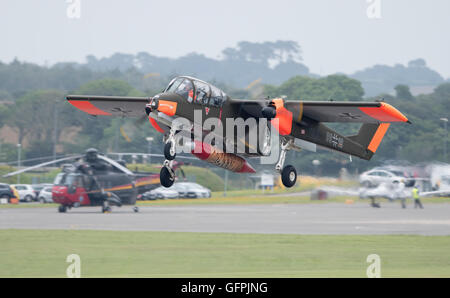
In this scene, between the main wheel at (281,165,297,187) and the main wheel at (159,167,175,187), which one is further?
the main wheel at (281,165,297,187)

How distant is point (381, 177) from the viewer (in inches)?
2677

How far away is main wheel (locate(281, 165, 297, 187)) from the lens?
87.2 feet

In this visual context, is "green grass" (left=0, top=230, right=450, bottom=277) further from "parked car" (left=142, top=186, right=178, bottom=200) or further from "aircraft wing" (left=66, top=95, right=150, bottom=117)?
"parked car" (left=142, top=186, right=178, bottom=200)

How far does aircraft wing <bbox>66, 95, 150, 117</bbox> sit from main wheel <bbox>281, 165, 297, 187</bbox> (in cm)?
594

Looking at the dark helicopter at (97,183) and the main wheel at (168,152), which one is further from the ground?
the main wheel at (168,152)

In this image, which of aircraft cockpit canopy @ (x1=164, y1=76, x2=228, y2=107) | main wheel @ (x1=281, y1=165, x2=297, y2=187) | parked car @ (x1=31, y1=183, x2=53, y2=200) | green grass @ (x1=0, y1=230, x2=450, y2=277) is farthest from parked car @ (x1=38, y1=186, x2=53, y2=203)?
aircraft cockpit canopy @ (x1=164, y1=76, x2=228, y2=107)

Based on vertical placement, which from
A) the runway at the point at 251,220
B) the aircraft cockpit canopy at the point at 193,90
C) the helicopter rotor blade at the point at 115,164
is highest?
the aircraft cockpit canopy at the point at 193,90

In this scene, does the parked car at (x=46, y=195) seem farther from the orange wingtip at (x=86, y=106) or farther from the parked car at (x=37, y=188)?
the orange wingtip at (x=86, y=106)

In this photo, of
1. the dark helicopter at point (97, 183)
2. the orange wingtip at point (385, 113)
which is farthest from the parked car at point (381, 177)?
the orange wingtip at point (385, 113)

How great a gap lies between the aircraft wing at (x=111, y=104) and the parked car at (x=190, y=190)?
61.7 m

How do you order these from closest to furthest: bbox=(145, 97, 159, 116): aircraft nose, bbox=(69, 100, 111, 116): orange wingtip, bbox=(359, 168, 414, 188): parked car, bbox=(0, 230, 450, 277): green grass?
bbox=(145, 97, 159, 116): aircraft nose
bbox=(69, 100, 111, 116): orange wingtip
bbox=(0, 230, 450, 277): green grass
bbox=(359, 168, 414, 188): parked car

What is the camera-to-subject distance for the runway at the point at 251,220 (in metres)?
51.2

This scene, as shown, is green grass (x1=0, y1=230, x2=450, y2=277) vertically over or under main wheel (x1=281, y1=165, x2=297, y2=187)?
under
